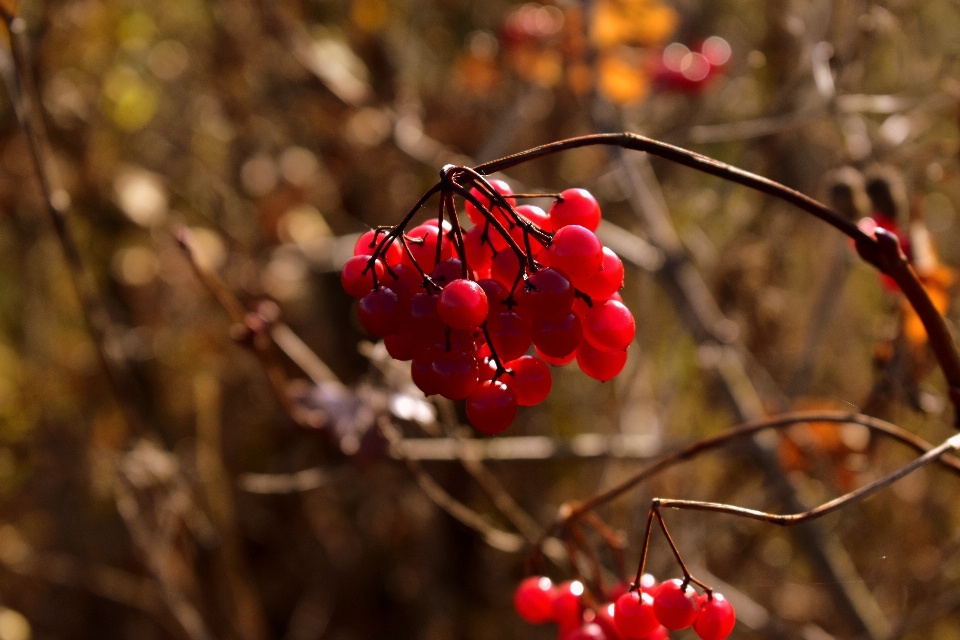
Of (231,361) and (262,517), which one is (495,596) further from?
(231,361)

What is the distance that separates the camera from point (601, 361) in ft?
2.59

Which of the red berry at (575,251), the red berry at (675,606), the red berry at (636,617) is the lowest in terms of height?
the red berry at (636,617)

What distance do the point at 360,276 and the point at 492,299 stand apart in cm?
13

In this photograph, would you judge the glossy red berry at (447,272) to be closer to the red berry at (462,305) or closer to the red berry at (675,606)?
the red berry at (462,305)

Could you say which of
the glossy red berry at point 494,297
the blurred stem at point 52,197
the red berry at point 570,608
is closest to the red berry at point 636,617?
the red berry at point 570,608

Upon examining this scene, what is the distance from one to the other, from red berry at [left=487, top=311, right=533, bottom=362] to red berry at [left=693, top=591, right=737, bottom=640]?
1.09 ft

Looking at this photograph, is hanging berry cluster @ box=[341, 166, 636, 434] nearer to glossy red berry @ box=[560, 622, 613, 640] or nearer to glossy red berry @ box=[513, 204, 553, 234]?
glossy red berry @ box=[513, 204, 553, 234]

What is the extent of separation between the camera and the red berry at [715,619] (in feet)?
2.63

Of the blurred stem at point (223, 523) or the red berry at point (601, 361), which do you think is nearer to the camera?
the red berry at point (601, 361)

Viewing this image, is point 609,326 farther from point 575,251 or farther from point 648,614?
point 648,614

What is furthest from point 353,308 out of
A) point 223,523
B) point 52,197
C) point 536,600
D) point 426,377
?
point 426,377

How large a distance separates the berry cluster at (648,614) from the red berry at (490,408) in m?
0.23

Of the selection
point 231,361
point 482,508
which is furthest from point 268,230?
point 482,508

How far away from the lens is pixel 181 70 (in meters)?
3.33
